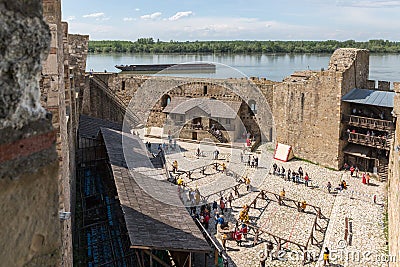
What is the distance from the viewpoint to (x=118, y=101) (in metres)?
27.4

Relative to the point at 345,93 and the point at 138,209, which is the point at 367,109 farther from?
the point at 138,209

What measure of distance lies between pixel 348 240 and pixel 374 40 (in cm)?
11229

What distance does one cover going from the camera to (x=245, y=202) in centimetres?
1553

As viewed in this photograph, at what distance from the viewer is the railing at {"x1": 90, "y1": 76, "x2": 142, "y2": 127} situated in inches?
1056

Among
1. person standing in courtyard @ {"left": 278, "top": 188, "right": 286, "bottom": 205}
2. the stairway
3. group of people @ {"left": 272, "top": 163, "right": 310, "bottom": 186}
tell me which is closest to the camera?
person standing in courtyard @ {"left": 278, "top": 188, "right": 286, "bottom": 205}

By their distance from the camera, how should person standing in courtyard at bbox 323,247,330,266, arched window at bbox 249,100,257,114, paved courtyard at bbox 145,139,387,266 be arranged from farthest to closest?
1. arched window at bbox 249,100,257,114
2. paved courtyard at bbox 145,139,387,266
3. person standing in courtyard at bbox 323,247,330,266

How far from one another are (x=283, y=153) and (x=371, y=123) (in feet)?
14.4

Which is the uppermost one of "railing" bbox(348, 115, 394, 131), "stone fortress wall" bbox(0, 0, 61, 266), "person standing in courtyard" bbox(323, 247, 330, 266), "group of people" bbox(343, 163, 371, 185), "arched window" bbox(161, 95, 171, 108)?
"stone fortress wall" bbox(0, 0, 61, 266)

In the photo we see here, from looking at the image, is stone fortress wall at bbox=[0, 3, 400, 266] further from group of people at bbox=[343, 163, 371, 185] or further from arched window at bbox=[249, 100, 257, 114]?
group of people at bbox=[343, 163, 371, 185]

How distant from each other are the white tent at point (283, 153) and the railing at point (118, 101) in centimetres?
981

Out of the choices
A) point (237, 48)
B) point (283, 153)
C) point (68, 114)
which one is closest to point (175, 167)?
point (283, 153)

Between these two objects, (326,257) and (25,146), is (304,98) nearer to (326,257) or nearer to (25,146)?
(326,257)

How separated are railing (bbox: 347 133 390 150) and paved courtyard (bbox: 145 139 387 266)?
1586 millimetres

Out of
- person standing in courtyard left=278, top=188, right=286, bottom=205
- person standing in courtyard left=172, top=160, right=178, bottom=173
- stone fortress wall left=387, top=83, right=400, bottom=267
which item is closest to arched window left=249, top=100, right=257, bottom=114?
person standing in courtyard left=172, top=160, right=178, bottom=173
